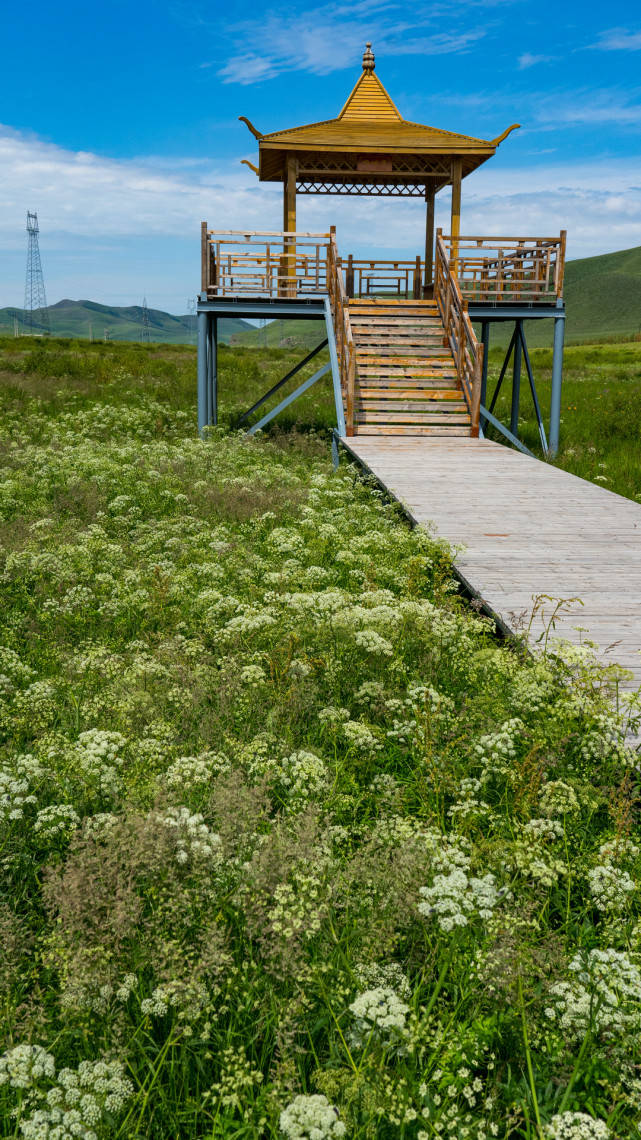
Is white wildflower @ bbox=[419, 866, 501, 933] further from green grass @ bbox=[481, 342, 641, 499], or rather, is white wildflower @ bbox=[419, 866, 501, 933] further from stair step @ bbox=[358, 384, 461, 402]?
stair step @ bbox=[358, 384, 461, 402]

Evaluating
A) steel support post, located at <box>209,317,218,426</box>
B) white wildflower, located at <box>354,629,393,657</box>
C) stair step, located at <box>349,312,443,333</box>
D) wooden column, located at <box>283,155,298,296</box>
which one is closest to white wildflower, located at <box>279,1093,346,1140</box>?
white wildflower, located at <box>354,629,393,657</box>

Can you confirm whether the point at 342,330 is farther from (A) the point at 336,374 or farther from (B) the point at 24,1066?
(B) the point at 24,1066

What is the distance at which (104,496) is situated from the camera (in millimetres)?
10914

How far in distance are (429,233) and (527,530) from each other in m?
14.0

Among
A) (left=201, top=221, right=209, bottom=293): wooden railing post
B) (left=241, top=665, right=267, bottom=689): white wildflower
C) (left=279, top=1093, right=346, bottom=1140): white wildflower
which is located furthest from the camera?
(left=201, top=221, right=209, bottom=293): wooden railing post

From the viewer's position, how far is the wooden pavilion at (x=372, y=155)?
18109 millimetres

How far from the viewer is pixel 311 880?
9.33 feet

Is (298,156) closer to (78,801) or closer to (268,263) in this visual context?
(268,263)

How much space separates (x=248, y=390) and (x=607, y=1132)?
2523cm

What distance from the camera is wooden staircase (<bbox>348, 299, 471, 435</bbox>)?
1501cm

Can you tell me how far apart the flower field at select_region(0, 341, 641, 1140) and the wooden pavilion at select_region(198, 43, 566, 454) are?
9221 millimetres

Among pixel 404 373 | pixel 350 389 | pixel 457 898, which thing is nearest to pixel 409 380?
pixel 404 373

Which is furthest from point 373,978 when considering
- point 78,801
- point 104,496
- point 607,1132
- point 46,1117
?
point 104,496

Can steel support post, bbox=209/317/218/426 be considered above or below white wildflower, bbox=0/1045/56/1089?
above
